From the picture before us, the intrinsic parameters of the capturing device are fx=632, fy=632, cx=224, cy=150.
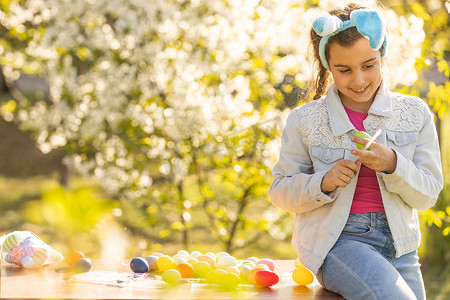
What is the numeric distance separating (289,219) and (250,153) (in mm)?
549

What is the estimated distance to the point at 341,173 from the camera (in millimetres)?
1796

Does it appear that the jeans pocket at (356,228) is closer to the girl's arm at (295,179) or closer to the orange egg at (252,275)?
the girl's arm at (295,179)

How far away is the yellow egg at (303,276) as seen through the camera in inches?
81.1

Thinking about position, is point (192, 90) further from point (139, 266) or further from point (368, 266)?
point (368, 266)

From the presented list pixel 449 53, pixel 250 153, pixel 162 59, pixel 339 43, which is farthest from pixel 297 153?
pixel 449 53

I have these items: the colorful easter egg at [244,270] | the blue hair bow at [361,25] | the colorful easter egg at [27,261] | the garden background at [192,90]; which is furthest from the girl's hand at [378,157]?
the garden background at [192,90]

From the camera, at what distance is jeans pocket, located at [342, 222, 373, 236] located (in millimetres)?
1930

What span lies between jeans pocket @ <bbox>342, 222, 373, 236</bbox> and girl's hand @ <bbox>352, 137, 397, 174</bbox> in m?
0.19

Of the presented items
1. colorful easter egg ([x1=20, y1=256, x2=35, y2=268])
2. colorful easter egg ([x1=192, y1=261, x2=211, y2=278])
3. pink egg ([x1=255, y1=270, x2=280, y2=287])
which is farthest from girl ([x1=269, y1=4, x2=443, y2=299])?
colorful easter egg ([x1=20, y1=256, x2=35, y2=268])

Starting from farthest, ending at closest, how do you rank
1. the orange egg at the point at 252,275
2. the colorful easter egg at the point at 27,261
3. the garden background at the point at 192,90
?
the garden background at the point at 192,90, the colorful easter egg at the point at 27,261, the orange egg at the point at 252,275

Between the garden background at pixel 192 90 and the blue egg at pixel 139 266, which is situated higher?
the garden background at pixel 192 90

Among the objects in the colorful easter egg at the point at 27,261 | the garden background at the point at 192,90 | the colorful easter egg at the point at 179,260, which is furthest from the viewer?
the garden background at the point at 192,90

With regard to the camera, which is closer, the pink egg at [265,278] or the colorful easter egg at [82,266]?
the pink egg at [265,278]

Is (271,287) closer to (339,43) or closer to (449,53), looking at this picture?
(339,43)
